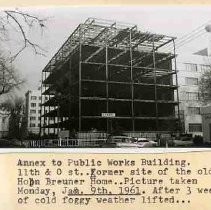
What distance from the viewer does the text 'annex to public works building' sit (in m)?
0.90

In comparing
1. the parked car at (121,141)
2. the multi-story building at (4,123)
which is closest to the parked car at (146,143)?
the parked car at (121,141)

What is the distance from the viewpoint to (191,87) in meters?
0.91

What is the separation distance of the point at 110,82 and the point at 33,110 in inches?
5.8

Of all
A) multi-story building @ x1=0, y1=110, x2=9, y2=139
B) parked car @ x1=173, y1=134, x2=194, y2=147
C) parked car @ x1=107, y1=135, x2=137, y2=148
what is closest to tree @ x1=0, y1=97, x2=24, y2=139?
multi-story building @ x1=0, y1=110, x2=9, y2=139

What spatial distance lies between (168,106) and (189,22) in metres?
0.16

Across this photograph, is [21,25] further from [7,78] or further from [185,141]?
[185,141]

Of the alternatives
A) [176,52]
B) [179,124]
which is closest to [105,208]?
[179,124]

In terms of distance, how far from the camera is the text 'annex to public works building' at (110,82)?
905 millimetres

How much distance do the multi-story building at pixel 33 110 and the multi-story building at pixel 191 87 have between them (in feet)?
0.84

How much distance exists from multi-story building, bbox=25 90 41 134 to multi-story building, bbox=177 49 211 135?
10.0 inches

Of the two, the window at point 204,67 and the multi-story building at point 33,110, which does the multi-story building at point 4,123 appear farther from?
the window at point 204,67

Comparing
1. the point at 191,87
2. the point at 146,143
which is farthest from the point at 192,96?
the point at 146,143

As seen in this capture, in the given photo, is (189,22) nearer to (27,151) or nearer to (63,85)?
(63,85)

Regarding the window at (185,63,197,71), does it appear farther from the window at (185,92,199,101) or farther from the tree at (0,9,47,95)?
the tree at (0,9,47,95)
